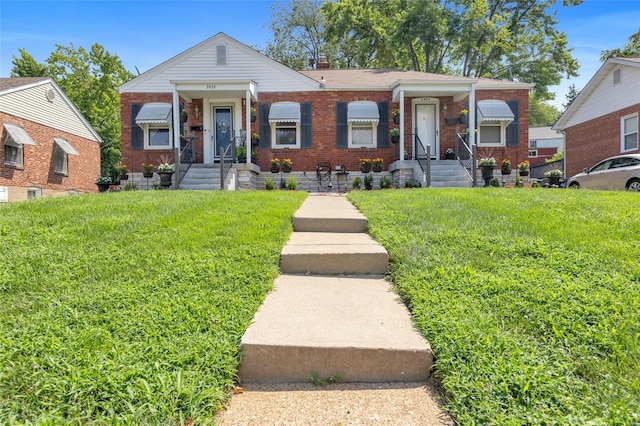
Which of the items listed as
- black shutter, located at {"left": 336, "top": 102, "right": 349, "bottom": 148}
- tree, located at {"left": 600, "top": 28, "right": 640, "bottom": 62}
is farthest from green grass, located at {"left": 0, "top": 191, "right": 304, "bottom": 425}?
tree, located at {"left": 600, "top": 28, "right": 640, "bottom": 62}

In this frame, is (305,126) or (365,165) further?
(305,126)

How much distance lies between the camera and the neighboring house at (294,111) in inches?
541

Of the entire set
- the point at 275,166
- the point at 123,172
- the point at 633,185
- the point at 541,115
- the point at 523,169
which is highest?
the point at 541,115

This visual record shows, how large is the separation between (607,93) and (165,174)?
19.0 m

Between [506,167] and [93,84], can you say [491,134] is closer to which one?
[506,167]

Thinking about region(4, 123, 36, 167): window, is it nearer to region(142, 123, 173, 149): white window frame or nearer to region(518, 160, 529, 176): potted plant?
region(142, 123, 173, 149): white window frame

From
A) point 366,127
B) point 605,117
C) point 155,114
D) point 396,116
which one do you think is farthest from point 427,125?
point 155,114

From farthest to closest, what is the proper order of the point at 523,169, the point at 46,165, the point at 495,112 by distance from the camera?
the point at 46,165 < the point at 495,112 < the point at 523,169

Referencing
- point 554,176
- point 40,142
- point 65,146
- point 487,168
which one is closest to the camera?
point 487,168

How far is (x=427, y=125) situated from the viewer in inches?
563

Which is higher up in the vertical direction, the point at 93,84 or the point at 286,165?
the point at 93,84

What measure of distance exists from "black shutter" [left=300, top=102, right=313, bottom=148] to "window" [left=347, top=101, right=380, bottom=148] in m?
1.47

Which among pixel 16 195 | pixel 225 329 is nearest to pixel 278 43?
pixel 16 195

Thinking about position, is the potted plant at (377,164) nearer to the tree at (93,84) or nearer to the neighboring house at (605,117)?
the neighboring house at (605,117)
